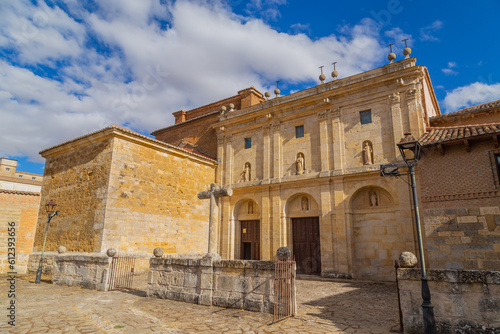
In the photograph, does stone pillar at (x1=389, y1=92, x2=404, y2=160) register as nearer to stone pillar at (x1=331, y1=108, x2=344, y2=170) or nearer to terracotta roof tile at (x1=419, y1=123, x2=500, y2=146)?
terracotta roof tile at (x1=419, y1=123, x2=500, y2=146)

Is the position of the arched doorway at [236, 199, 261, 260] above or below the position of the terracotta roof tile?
below

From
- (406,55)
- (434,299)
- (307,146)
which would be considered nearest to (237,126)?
(307,146)

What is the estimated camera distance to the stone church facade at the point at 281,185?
1418 cm

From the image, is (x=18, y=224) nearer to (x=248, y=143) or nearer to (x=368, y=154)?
(x=248, y=143)

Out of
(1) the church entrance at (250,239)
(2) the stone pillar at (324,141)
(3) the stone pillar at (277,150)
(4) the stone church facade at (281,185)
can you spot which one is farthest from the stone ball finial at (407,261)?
(1) the church entrance at (250,239)

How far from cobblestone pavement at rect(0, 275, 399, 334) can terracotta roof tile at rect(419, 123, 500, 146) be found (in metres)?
5.74

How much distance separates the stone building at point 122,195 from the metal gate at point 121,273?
2.94m

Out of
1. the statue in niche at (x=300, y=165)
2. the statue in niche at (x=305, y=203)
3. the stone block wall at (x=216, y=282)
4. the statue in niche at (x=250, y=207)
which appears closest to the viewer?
the stone block wall at (x=216, y=282)

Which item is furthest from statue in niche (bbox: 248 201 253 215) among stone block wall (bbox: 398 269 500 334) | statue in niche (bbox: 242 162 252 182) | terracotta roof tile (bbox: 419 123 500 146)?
stone block wall (bbox: 398 269 500 334)

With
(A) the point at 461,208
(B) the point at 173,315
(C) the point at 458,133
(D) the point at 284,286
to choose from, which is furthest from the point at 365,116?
(B) the point at 173,315

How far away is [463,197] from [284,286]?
790cm

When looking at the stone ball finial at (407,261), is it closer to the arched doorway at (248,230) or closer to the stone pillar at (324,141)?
the stone pillar at (324,141)

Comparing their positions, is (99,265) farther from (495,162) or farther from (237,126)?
(495,162)

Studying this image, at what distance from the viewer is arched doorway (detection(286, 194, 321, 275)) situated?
15695mm
